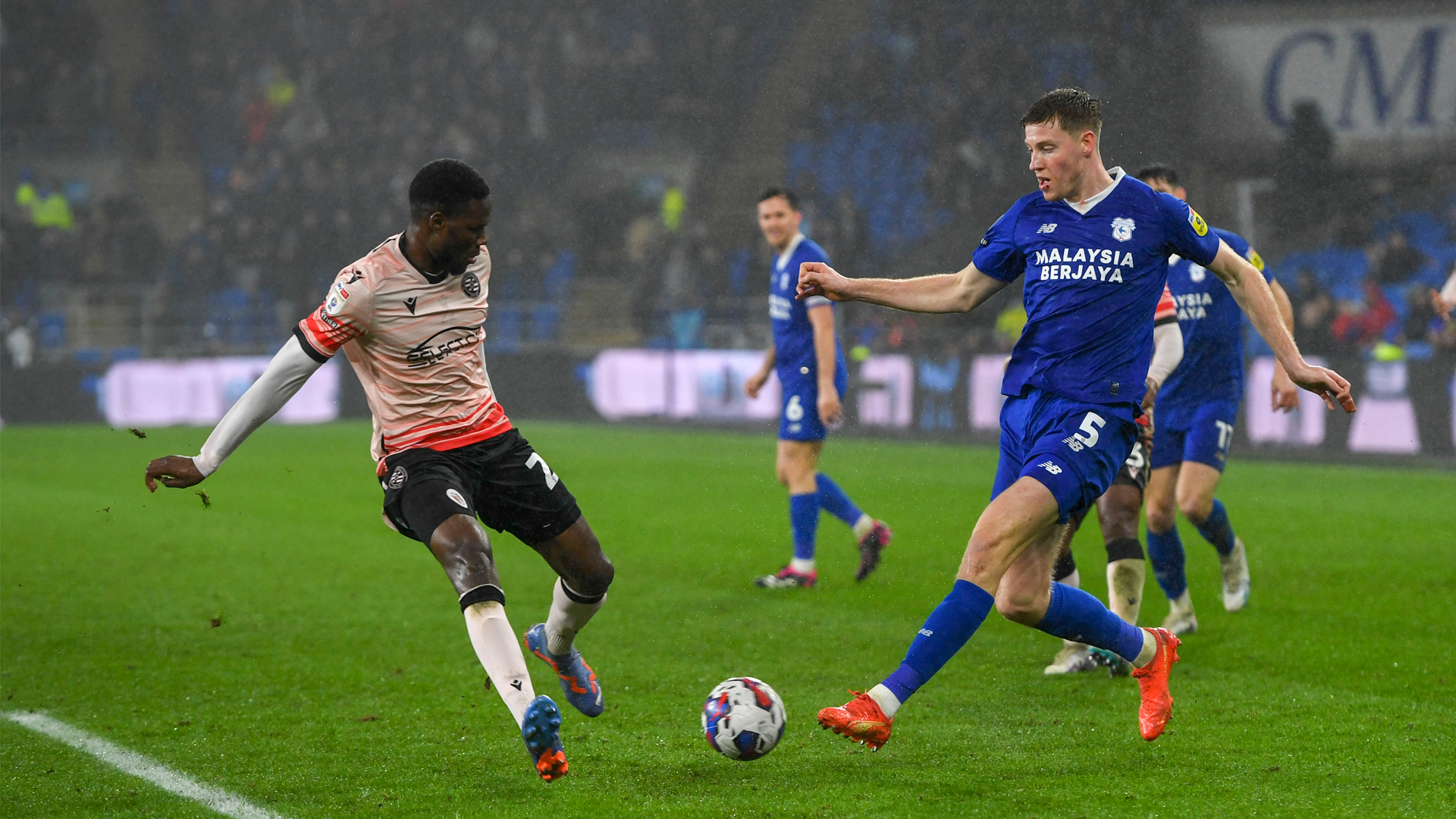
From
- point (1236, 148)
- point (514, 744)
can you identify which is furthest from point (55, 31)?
point (514, 744)

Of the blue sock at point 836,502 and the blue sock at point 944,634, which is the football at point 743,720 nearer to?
the blue sock at point 944,634

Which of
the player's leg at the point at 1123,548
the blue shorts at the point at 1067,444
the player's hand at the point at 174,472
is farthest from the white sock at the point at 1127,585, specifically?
the player's hand at the point at 174,472

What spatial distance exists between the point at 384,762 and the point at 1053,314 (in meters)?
2.63

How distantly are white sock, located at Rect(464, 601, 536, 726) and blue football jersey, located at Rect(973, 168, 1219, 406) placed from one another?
1844 mm

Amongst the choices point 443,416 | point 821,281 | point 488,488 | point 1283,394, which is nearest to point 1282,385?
point 1283,394

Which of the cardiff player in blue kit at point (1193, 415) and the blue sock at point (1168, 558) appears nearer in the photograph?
the blue sock at point (1168, 558)

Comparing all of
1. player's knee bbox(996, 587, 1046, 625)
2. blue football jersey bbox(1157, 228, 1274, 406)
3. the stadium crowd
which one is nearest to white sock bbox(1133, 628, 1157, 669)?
player's knee bbox(996, 587, 1046, 625)

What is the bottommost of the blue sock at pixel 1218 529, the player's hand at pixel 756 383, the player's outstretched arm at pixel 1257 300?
the blue sock at pixel 1218 529

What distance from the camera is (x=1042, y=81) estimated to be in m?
20.2

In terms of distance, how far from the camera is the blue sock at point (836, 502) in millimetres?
8688

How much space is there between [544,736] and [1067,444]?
1.81 meters

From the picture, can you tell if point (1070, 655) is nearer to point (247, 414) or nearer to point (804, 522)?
point (804, 522)

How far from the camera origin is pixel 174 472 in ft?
14.5

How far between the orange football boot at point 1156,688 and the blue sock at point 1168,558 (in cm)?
195
